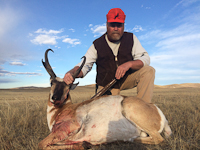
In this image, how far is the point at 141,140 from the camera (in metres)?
2.69

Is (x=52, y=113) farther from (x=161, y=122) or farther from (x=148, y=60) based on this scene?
(x=148, y=60)

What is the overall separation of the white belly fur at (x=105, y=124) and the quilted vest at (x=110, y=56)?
6.73 ft

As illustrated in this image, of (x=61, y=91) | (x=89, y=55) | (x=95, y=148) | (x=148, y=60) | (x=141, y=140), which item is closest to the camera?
(x=95, y=148)

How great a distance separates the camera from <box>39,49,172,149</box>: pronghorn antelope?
2594 mm

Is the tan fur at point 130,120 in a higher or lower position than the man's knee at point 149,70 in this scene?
lower

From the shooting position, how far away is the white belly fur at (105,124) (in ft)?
8.66

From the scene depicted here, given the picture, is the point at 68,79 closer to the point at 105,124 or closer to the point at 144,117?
the point at 105,124

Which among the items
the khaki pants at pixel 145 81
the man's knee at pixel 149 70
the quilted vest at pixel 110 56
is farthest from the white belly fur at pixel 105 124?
the quilted vest at pixel 110 56

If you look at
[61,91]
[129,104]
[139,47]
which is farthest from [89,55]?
[129,104]

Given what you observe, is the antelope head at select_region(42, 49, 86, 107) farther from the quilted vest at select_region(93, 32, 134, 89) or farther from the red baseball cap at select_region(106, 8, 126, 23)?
the red baseball cap at select_region(106, 8, 126, 23)

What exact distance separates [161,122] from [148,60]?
223 cm

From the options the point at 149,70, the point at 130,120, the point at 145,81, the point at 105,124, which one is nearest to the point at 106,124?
the point at 105,124

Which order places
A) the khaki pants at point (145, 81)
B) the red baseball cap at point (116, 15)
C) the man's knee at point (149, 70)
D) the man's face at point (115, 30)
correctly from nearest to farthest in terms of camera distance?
the khaki pants at point (145, 81), the man's knee at point (149, 70), the red baseball cap at point (116, 15), the man's face at point (115, 30)

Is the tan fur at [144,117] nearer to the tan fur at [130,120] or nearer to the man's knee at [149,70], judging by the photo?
the tan fur at [130,120]
